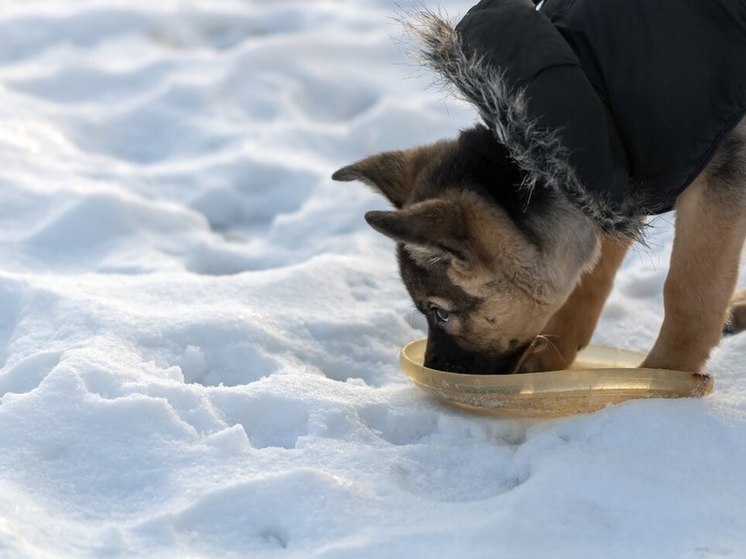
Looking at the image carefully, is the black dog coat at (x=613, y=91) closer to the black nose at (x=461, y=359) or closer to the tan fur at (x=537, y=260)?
the tan fur at (x=537, y=260)

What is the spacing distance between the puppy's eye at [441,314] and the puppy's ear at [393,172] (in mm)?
430

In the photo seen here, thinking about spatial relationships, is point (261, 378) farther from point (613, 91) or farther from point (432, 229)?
point (613, 91)

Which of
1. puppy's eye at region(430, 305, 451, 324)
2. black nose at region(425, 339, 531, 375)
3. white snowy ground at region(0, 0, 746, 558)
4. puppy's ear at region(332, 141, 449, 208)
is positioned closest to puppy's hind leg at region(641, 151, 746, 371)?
white snowy ground at region(0, 0, 746, 558)

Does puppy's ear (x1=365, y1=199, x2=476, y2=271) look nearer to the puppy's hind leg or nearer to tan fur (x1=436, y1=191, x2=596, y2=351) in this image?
tan fur (x1=436, y1=191, x2=596, y2=351)

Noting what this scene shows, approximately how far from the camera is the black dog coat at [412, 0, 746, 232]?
3.08 metres

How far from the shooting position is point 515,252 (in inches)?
129

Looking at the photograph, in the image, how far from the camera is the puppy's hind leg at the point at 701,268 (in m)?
3.46

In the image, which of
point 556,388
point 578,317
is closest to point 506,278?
point 556,388

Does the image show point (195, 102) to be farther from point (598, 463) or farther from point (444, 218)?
point (598, 463)

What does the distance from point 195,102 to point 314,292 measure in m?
2.94

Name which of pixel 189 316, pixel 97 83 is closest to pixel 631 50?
pixel 189 316

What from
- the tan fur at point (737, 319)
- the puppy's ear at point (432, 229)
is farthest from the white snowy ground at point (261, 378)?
the puppy's ear at point (432, 229)

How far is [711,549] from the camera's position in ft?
8.00

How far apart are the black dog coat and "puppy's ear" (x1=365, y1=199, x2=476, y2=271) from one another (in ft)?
1.02
